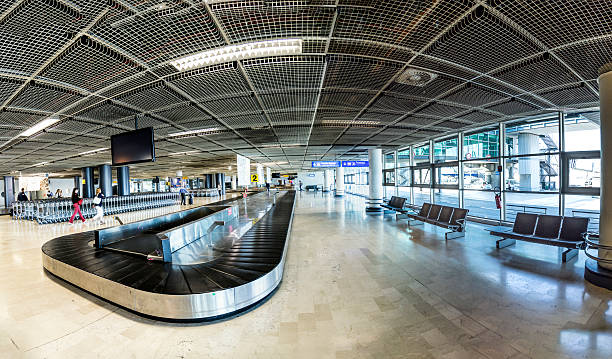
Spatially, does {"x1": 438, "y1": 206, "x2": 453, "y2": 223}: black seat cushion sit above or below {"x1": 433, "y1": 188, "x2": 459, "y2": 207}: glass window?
above

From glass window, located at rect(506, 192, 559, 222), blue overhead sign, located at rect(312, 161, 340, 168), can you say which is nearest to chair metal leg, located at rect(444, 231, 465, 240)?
glass window, located at rect(506, 192, 559, 222)

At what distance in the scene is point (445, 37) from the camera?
335cm

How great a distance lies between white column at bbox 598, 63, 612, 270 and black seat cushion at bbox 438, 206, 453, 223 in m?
3.77

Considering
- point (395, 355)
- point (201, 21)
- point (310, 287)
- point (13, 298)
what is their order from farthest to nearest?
point (310, 287) < point (13, 298) < point (201, 21) < point (395, 355)

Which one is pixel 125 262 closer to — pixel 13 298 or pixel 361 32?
pixel 13 298

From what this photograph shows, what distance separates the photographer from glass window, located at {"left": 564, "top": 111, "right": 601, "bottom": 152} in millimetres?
6732

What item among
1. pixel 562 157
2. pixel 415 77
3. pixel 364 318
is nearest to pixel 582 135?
pixel 562 157

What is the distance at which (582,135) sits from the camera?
23.2 ft

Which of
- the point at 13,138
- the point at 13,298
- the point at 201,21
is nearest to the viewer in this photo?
the point at 201,21

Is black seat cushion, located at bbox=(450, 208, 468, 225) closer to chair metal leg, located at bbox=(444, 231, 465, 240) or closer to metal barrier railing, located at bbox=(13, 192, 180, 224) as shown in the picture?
chair metal leg, located at bbox=(444, 231, 465, 240)

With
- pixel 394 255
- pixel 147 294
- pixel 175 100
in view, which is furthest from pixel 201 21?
pixel 394 255

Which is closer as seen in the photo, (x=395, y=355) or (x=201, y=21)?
(x=395, y=355)

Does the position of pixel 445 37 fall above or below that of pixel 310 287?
above

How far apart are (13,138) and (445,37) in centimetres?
1399
